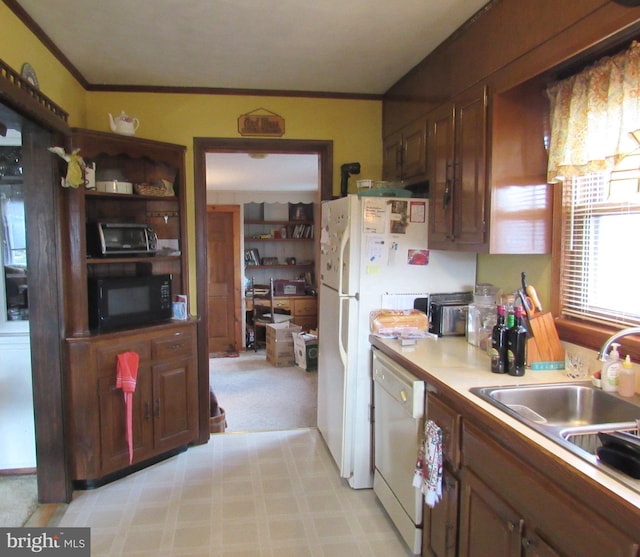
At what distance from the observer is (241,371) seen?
5770 mm

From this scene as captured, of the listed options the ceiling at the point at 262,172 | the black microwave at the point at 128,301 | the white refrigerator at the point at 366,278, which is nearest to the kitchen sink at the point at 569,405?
the white refrigerator at the point at 366,278

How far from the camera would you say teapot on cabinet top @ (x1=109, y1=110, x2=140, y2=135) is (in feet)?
9.38

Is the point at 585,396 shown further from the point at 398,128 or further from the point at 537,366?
the point at 398,128

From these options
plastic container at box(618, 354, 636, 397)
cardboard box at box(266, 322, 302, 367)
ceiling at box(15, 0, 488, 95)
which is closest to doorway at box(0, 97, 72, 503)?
ceiling at box(15, 0, 488, 95)

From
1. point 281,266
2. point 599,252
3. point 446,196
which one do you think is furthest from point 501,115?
point 281,266

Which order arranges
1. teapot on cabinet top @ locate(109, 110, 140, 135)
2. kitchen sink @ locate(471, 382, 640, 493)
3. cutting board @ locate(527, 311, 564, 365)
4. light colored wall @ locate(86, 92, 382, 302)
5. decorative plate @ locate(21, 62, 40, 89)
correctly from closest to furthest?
kitchen sink @ locate(471, 382, 640, 493) → cutting board @ locate(527, 311, 564, 365) → decorative plate @ locate(21, 62, 40, 89) → teapot on cabinet top @ locate(109, 110, 140, 135) → light colored wall @ locate(86, 92, 382, 302)

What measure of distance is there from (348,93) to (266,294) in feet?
14.0

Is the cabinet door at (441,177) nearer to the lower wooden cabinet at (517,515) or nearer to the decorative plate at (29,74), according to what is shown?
the lower wooden cabinet at (517,515)

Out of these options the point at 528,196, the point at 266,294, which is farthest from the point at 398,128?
the point at 266,294

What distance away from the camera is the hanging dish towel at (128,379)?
270cm

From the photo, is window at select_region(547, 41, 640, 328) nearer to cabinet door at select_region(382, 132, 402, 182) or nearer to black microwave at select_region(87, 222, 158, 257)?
cabinet door at select_region(382, 132, 402, 182)

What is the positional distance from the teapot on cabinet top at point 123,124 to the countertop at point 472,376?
191 centimetres

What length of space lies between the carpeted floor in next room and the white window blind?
8.11 ft

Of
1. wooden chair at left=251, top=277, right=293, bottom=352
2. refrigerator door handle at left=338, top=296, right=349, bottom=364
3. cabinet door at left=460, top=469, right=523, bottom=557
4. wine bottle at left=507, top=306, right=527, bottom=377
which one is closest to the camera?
cabinet door at left=460, top=469, right=523, bottom=557
